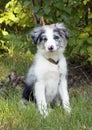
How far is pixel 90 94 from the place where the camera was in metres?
6.74

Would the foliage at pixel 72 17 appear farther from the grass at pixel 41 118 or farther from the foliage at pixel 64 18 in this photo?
the grass at pixel 41 118

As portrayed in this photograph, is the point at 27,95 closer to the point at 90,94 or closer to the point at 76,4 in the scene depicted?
the point at 90,94

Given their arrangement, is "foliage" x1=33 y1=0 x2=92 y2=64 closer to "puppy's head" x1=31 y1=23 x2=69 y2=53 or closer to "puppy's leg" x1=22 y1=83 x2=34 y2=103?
"puppy's head" x1=31 y1=23 x2=69 y2=53

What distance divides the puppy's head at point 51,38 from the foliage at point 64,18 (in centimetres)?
68

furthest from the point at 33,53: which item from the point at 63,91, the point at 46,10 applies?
the point at 63,91

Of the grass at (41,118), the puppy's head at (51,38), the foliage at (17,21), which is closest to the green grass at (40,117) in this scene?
the grass at (41,118)

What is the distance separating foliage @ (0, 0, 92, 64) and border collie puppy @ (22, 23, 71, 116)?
740 mm

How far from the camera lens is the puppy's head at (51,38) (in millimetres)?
5844

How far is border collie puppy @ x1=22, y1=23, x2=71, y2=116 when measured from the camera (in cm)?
593

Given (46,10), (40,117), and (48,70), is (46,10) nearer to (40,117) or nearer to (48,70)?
(48,70)

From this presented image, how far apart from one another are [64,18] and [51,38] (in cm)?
113

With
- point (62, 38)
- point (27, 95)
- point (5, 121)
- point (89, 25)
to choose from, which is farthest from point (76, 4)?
point (5, 121)

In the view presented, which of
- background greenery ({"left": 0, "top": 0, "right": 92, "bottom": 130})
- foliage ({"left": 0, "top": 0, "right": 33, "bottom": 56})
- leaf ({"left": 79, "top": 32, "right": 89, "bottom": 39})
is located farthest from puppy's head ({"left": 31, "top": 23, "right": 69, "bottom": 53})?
foliage ({"left": 0, "top": 0, "right": 33, "bottom": 56})

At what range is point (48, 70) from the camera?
6004 mm
